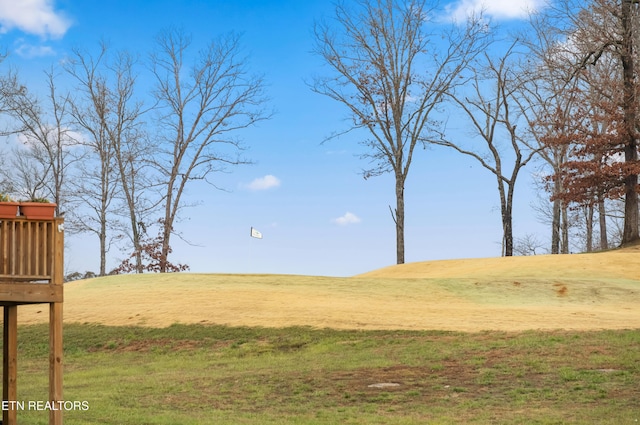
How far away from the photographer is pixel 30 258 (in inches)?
328

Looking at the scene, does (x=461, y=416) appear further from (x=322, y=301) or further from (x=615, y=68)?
(x=615, y=68)

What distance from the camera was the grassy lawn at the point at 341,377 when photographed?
→ 9.85 metres

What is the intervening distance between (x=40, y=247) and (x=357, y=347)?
27.0ft

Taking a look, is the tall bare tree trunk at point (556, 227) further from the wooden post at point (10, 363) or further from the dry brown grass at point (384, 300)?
the wooden post at point (10, 363)

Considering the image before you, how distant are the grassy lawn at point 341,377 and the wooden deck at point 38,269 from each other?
3.89 ft

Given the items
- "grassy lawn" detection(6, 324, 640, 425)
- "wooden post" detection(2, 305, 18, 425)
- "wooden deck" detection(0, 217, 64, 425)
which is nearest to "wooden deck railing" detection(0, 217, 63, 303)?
"wooden deck" detection(0, 217, 64, 425)

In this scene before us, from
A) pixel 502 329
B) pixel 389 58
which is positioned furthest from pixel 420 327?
pixel 389 58

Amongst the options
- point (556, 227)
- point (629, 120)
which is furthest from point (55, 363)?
point (556, 227)

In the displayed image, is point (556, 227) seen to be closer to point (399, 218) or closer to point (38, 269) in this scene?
point (399, 218)

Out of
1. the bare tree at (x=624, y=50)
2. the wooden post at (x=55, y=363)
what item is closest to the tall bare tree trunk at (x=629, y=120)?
the bare tree at (x=624, y=50)

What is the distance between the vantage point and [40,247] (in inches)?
331

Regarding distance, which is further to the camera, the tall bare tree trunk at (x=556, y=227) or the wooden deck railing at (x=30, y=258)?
the tall bare tree trunk at (x=556, y=227)

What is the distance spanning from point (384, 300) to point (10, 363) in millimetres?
12460

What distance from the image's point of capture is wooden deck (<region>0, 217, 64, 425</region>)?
324 inches
